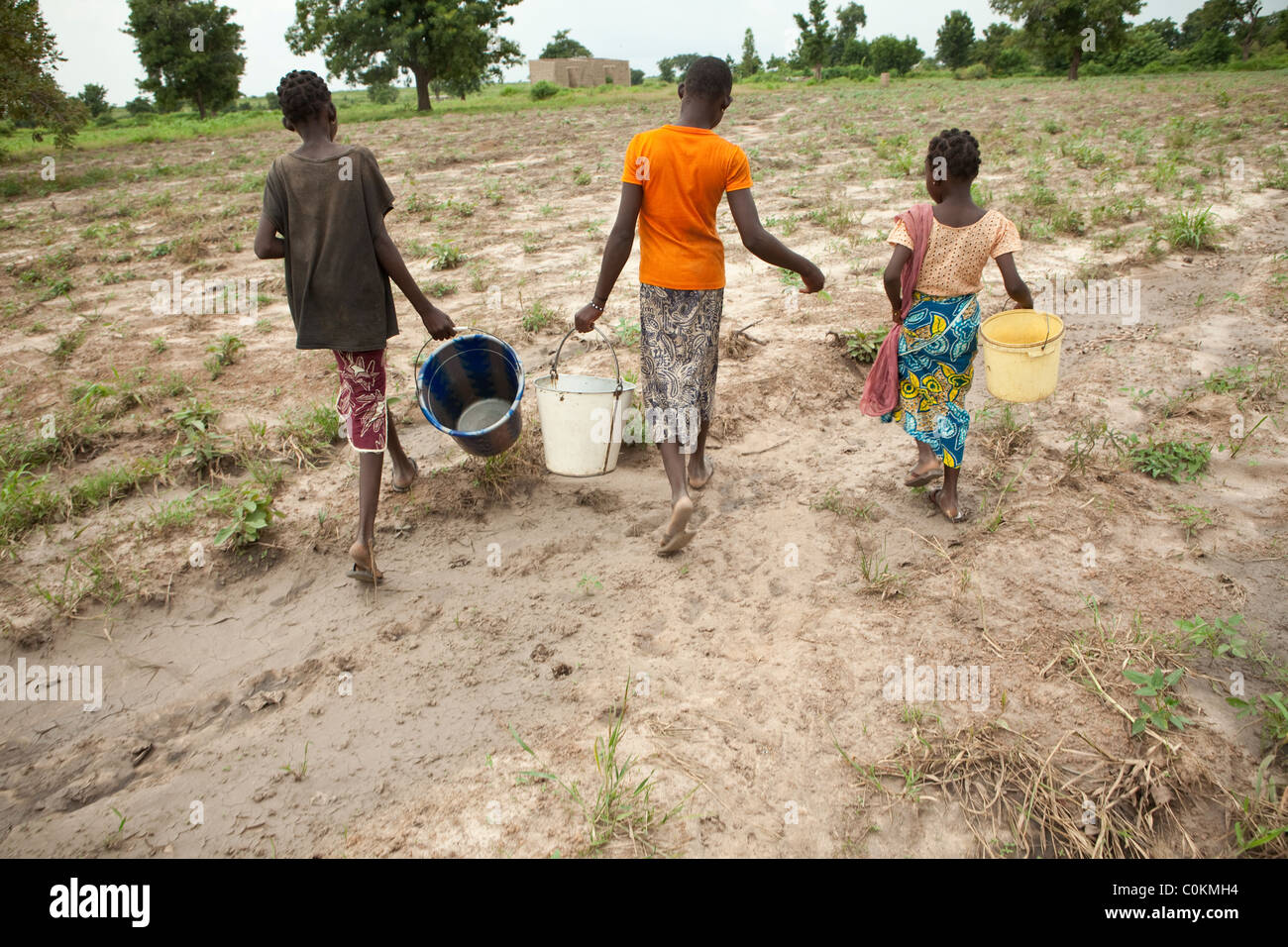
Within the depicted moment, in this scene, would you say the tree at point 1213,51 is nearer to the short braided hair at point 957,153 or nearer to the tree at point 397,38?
the tree at point 397,38

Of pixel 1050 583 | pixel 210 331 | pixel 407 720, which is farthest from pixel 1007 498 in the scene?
pixel 210 331

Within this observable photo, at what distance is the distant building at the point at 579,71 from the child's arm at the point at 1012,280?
41830 millimetres

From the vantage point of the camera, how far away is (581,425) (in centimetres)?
324

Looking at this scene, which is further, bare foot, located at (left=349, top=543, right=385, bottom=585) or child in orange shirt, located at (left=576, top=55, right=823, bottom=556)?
bare foot, located at (left=349, top=543, right=385, bottom=585)

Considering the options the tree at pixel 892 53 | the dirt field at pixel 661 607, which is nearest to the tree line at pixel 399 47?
the tree at pixel 892 53

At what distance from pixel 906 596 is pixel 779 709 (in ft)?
2.53

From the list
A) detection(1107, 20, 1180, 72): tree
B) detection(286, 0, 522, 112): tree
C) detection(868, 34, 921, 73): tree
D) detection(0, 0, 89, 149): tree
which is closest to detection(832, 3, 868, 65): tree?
detection(868, 34, 921, 73): tree

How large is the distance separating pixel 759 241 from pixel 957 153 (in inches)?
31.5

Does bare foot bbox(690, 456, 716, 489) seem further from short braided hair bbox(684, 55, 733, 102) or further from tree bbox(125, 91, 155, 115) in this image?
tree bbox(125, 91, 155, 115)

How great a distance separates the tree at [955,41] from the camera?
56125mm

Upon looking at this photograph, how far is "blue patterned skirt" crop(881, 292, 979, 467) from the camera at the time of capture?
9.97 feet

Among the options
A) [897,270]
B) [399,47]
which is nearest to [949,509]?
[897,270]

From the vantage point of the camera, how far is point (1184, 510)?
3180mm

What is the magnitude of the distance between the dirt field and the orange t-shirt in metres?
1.10
